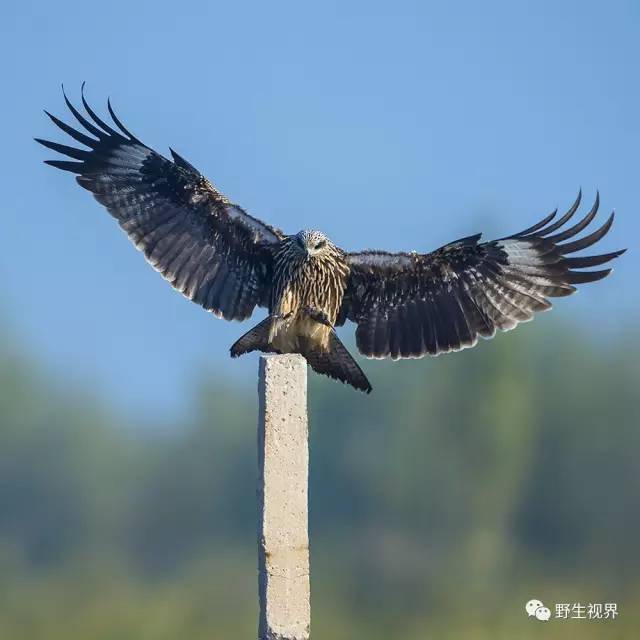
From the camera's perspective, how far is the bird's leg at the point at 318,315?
971 centimetres

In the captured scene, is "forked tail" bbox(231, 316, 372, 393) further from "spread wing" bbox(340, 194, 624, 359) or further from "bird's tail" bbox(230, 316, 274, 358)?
"spread wing" bbox(340, 194, 624, 359)

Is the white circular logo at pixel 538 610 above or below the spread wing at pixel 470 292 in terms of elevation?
below

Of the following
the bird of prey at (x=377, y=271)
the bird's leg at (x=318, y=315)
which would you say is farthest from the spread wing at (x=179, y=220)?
the bird's leg at (x=318, y=315)

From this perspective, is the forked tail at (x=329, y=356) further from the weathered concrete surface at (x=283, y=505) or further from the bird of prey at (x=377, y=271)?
the weathered concrete surface at (x=283, y=505)

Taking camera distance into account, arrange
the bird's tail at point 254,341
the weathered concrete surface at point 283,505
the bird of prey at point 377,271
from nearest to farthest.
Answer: the weathered concrete surface at point 283,505 → the bird's tail at point 254,341 → the bird of prey at point 377,271

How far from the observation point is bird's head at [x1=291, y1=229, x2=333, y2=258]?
9.76m

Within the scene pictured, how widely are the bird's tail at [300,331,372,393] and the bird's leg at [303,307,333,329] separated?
10cm

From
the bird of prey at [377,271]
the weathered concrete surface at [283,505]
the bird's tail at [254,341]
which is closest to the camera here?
the weathered concrete surface at [283,505]

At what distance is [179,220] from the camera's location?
35.3 feet

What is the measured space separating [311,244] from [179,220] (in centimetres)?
142

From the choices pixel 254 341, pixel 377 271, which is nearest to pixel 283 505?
pixel 254 341

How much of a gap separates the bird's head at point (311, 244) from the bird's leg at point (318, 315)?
36 centimetres

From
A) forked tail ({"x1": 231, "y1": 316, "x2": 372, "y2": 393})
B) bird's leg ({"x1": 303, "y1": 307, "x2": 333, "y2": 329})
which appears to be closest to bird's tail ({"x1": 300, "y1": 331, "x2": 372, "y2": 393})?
forked tail ({"x1": 231, "y1": 316, "x2": 372, "y2": 393})

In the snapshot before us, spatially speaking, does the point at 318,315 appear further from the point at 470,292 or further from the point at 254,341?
the point at 470,292
